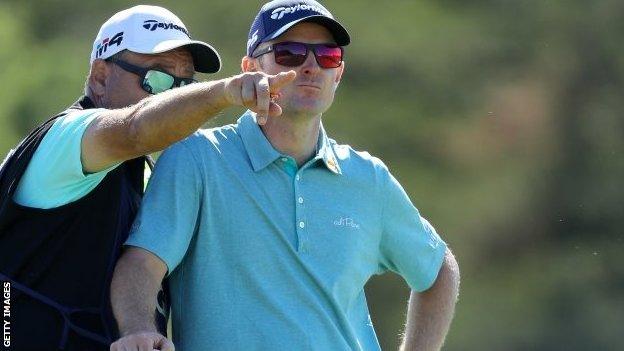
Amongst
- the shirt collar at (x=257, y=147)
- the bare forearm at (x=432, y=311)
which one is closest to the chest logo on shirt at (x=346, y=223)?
the shirt collar at (x=257, y=147)

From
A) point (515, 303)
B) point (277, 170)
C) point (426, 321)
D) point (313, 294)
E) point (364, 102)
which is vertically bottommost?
point (515, 303)

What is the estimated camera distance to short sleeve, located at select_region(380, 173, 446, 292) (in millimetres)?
4234

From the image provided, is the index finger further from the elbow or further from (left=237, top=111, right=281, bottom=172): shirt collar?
the elbow

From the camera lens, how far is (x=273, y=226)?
388cm

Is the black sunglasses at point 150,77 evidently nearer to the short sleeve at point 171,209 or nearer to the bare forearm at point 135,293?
the short sleeve at point 171,209

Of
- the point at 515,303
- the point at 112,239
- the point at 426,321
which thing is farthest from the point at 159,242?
the point at 515,303

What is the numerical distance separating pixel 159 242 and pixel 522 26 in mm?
11344

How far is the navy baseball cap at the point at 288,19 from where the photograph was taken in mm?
4109

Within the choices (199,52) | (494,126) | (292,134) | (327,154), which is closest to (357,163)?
(327,154)

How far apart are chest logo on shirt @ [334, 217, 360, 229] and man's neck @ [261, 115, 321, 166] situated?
20 cm

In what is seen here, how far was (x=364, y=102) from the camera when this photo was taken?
13.4 meters

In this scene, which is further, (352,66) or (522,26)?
(522,26)

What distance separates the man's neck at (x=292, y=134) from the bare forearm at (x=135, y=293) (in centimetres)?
56

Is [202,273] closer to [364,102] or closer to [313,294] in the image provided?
[313,294]
